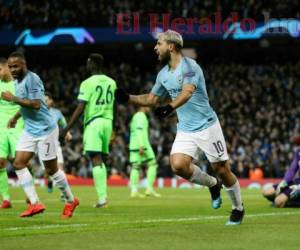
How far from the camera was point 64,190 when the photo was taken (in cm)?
1248

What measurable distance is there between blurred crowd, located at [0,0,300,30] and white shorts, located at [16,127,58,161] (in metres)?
25.3

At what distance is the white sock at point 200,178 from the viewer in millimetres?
11297

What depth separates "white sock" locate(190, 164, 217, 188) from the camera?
11297mm

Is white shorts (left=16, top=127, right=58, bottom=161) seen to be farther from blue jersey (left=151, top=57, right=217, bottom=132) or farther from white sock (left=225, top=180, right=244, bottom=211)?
white sock (left=225, top=180, right=244, bottom=211)

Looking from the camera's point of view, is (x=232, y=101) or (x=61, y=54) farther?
(x=61, y=54)

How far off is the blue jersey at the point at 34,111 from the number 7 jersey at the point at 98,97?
3.01m

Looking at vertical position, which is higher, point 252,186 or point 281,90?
point 281,90

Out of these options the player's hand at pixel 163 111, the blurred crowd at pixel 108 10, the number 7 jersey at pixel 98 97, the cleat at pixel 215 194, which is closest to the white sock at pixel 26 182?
the cleat at pixel 215 194

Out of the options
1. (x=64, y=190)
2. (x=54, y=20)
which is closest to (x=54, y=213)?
(x=64, y=190)

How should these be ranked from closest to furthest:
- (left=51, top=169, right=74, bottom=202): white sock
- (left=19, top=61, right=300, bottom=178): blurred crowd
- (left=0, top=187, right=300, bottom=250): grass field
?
(left=0, top=187, right=300, bottom=250): grass field
(left=51, top=169, right=74, bottom=202): white sock
(left=19, top=61, right=300, bottom=178): blurred crowd

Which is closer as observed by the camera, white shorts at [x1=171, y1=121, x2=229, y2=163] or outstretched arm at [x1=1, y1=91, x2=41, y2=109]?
white shorts at [x1=171, y1=121, x2=229, y2=163]

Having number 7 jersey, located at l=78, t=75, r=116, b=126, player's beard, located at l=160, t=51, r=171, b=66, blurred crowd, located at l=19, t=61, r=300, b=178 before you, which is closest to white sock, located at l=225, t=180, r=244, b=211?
player's beard, located at l=160, t=51, r=171, b=66

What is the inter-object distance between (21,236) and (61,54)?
36635mm

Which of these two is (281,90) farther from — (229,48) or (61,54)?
(61,54)
